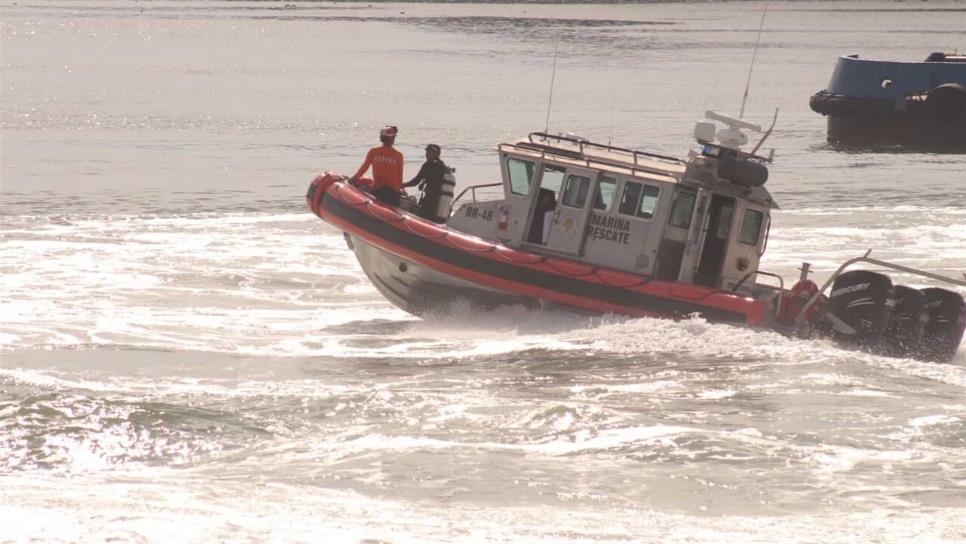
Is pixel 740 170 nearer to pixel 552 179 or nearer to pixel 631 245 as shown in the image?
pixel 631 245

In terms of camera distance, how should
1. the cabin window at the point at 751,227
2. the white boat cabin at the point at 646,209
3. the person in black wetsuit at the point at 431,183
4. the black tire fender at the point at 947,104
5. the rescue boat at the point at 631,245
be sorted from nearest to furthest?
the rescue boat at the point at 631,245 → the white boat cabin at the point at 646,209 → the cabin window at the point at 751,227 → the person in black wetsuit at the point at 431,183 → the black tire fender at the point at 947,104

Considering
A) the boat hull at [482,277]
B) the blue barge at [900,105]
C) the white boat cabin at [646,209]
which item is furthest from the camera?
the blue barge at [900,105]

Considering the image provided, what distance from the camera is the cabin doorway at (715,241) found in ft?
43.2

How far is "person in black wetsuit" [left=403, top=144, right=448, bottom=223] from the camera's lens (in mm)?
13922

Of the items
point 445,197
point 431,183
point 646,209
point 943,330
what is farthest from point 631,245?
point 943,330

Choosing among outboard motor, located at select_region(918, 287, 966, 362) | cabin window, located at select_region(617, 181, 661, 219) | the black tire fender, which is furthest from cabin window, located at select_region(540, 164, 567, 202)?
the black tire fender

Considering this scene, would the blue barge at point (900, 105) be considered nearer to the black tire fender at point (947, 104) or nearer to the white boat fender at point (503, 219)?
the black tire fender at point (947, 104)

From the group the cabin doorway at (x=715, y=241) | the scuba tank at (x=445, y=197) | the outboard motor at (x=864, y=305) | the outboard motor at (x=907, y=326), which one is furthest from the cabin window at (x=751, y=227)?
the scuba tank at (x=445, y=197)

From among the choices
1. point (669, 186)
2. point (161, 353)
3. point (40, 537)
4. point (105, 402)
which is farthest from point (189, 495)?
point (669, 186)

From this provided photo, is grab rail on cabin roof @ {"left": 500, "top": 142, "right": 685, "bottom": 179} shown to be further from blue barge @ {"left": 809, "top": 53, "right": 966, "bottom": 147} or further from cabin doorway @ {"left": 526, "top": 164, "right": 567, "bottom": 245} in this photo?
blue barge @ {"left": 809, "top": 53, "right": 966, "bottom": 147}

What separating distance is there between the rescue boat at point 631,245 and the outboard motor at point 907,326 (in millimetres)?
24

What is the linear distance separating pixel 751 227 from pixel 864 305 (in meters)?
1.32

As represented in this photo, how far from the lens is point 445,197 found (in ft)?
46.4

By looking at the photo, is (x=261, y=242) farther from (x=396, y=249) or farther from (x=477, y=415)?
(x=477, y=415)
